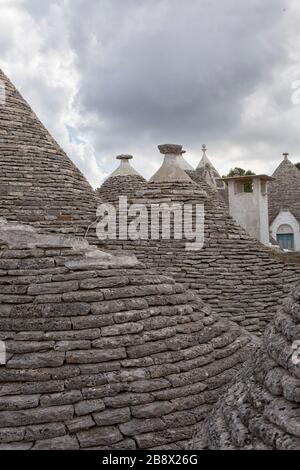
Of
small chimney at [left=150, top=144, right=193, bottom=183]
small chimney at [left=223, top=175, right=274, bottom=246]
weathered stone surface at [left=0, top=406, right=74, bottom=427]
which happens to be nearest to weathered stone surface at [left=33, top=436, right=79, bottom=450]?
weathered stone surface at [left=0, top=406, right=74, bottom=427]

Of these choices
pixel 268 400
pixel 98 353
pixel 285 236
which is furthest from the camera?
pixel 285 236

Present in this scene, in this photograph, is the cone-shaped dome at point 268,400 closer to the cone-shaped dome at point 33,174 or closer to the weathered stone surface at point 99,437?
the weathered stone surface at point 99,437

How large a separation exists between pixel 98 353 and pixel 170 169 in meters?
6.82

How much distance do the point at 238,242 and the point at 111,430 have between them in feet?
20.9

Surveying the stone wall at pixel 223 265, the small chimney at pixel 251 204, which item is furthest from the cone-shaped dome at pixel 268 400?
the small chimney at pixel 251 204

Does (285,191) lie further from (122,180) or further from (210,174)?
(122,180)

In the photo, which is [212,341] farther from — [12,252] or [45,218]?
[45,218]

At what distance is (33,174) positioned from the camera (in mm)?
8883

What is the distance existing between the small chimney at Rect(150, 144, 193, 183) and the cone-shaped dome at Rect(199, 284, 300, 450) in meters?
7.47

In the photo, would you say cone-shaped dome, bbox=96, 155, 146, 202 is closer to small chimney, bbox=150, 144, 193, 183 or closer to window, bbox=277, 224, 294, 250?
small chimney, bbox=150, 144, 193, 183

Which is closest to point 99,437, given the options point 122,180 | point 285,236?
point 122,180

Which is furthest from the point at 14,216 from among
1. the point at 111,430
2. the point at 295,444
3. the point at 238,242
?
the point at 295,444

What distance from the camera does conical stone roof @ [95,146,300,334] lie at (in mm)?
8516

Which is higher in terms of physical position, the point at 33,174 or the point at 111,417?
the point at 33,174
